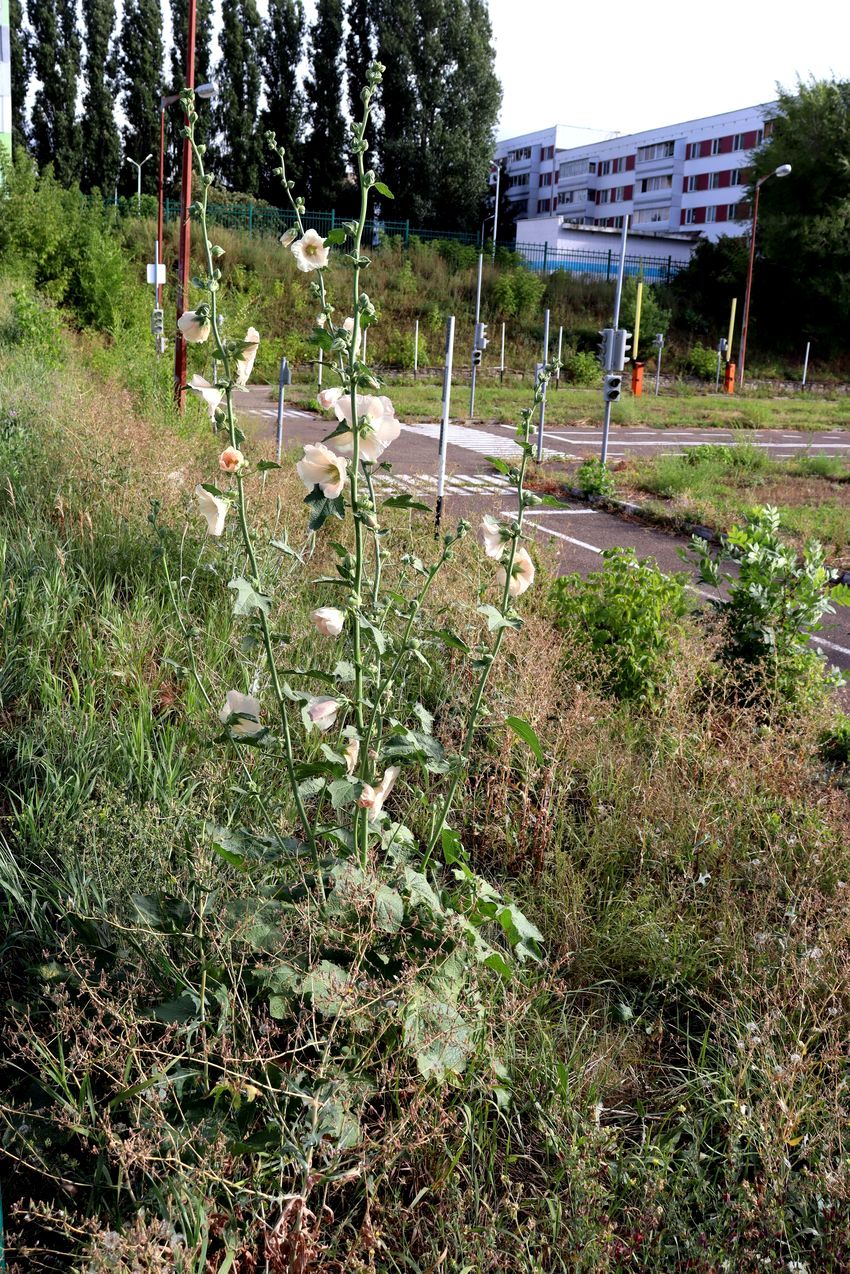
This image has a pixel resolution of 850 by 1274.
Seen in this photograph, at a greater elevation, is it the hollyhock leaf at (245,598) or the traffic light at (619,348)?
the traffic light at (619,348)

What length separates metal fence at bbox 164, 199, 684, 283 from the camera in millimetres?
36000

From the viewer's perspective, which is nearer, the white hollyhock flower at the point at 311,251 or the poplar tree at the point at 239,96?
the white hollyhock flower at the point at 311,251

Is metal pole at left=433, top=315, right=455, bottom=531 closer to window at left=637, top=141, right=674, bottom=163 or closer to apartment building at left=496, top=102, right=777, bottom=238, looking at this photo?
apartment building at left=496, top=102, right=777, bottom=238

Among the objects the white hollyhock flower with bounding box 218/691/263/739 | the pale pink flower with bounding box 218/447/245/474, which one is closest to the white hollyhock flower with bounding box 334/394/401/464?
the pale pink flower with bounding box 218/447/245/474

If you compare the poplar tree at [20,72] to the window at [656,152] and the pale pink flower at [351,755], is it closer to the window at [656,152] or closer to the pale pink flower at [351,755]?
the window at [656,152]

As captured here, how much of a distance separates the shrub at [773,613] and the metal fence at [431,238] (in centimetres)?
3150

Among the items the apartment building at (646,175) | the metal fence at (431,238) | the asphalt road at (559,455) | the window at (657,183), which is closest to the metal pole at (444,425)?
the asphalt road at (559,455)

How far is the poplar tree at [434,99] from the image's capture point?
1810 inches

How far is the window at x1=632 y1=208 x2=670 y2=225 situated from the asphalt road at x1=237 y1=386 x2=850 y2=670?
46.4 metres

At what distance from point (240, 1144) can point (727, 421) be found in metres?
24.2

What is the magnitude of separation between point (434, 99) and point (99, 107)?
45.2ft

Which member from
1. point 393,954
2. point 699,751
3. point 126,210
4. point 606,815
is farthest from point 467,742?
point 126,210

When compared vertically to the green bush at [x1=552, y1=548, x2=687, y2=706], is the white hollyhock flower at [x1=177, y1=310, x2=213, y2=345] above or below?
above

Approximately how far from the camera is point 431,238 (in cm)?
4088
